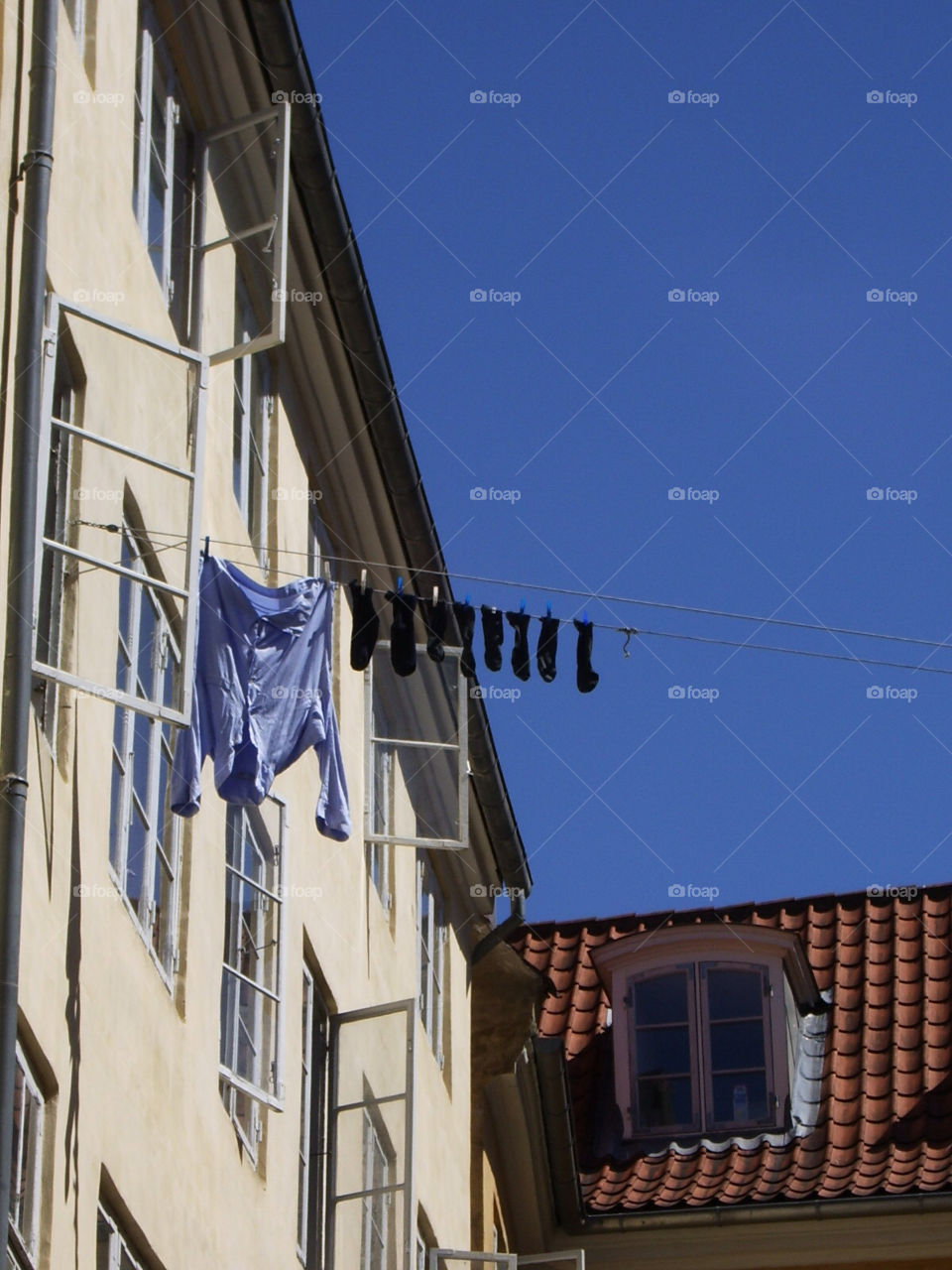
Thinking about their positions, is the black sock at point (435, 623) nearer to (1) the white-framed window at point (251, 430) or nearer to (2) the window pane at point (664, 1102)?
(1) the white-framed window at point (251, 430)

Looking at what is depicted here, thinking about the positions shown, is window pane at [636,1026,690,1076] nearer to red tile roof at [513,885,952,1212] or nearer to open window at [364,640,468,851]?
red tile roof at [513,885,952,1212]

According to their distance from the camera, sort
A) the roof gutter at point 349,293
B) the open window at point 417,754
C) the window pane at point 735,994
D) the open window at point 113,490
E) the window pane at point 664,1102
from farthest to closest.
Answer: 1. the window pane at point 735,994
2. the window pane at point 664,1102
3. the open window at point 417,754
4. the roof gutter at point 349,293
5. the open window at point 113,490

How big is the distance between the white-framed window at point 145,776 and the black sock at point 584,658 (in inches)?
94.0

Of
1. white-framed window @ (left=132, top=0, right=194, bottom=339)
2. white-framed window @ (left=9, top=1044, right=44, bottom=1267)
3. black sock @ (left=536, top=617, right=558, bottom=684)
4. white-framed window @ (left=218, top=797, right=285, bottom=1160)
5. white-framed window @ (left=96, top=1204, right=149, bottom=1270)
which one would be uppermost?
white-framed window @ (left=132, top=0, right=194, bottom=339)

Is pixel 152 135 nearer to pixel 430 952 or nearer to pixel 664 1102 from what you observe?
pixel 430 952

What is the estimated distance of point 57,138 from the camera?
419 inches

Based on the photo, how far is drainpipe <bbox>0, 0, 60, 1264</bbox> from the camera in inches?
339

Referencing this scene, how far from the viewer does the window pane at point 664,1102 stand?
21.0 metres

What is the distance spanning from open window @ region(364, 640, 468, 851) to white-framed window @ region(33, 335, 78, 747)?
6025 millimetres

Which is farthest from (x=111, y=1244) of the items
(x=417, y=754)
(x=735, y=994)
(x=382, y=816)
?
(x=735, y=994)

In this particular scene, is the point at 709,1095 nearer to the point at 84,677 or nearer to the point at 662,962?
the point at 662,962

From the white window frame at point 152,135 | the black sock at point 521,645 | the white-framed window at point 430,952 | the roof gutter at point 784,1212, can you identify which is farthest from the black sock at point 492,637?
the roof gutter at point 784,1212

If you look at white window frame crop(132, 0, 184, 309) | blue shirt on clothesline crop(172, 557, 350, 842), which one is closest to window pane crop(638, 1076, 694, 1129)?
blue shirt on clothesline crop(172, 557, 350, 842)

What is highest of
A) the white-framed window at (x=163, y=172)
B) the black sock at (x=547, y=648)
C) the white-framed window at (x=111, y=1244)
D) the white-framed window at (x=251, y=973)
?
the white-framed window at (x=163, y=172)
